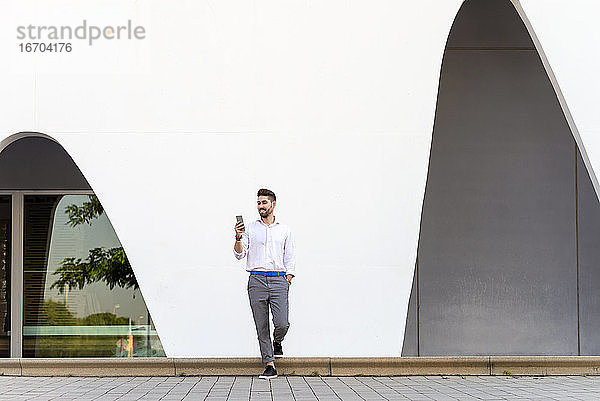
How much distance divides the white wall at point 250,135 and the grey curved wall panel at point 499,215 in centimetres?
217

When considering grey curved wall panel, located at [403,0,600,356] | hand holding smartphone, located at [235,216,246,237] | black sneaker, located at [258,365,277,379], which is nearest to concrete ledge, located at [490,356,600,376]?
grey curved wall panel, located at [403,0,600,356]

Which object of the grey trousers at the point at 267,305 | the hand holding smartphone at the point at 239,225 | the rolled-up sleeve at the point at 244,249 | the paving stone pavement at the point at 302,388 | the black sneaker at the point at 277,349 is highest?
the hand holding smartphone at the point at 239,225

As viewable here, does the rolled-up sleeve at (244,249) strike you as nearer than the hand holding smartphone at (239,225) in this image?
No

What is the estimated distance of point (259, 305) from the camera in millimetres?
8328

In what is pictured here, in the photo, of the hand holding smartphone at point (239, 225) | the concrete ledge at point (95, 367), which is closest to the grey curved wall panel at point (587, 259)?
the hand holding smartphone at point (239, 225)

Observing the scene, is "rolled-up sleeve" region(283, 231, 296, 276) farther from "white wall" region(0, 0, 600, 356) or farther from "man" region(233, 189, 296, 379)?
"white wall" region(0, 0, 600, 356)

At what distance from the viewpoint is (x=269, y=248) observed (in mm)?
8352

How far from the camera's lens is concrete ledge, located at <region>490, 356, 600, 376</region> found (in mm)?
8820

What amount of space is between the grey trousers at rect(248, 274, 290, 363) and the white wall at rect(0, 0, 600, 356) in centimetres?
46

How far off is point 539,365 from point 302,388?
2.64 metres

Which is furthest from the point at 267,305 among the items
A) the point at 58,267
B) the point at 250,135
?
the point at 58,267

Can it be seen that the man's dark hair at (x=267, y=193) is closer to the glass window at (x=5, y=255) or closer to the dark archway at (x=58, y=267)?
the dark archway at (x=58, y=267)

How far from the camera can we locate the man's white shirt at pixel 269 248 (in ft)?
27.4

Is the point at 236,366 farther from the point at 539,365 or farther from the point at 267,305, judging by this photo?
the point at 539,365
